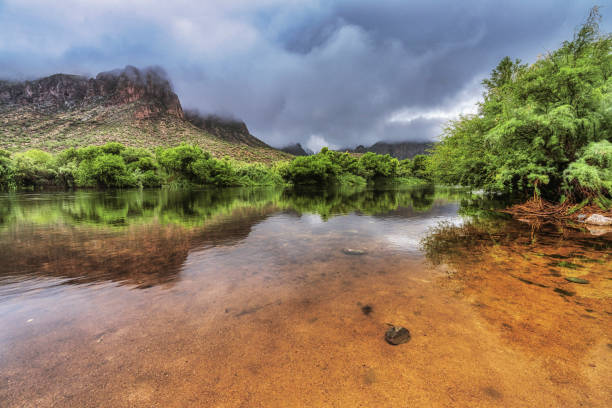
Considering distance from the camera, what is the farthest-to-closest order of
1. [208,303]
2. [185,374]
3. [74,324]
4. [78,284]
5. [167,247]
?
1. [167,247]
2. [78,284]
3. [208,303]
4. [74,324]
5. [185,374]

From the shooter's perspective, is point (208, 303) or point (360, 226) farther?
point (360, 226)

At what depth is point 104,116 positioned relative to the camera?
10575 cm

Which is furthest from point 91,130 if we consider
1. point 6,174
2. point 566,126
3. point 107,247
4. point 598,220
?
point 598,220

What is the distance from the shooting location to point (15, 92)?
5315 inches

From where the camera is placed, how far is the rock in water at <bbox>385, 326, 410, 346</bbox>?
3.43m

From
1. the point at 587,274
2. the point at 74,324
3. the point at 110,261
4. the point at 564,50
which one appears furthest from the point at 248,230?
the point at 564,50

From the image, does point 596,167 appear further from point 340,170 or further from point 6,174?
point 6,174

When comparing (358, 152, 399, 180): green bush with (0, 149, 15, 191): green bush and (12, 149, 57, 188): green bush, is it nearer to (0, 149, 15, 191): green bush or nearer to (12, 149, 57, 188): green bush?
(12, 149, 57, 188): green bush

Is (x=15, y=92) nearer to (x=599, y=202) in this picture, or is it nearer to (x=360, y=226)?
(x=360, y=226)

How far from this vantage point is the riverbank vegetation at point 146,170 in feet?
181

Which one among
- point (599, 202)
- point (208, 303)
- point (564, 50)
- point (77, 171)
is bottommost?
point (208, 303)

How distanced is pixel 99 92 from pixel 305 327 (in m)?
205

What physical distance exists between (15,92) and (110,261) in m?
216

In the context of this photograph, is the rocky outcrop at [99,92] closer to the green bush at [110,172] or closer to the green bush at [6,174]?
the green bush at [110,172]
